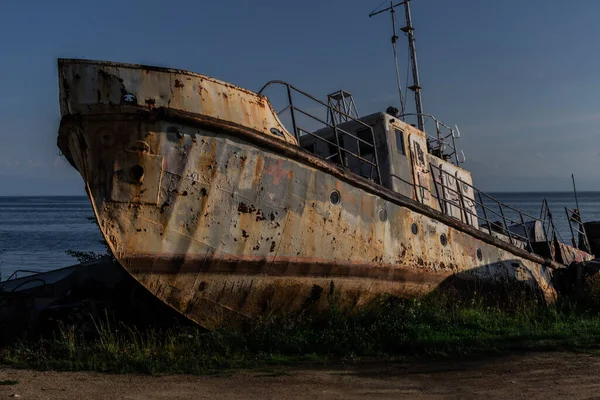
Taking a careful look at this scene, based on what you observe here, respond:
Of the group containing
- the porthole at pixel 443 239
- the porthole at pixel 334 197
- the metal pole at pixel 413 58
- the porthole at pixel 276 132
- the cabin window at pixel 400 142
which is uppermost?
the metal pole at pixel 413 58

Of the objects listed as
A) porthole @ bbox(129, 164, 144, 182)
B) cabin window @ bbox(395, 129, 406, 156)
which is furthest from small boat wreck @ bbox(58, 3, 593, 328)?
cabin window @ bbox(395, 129, 406, 156)

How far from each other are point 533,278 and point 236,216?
6841 mm

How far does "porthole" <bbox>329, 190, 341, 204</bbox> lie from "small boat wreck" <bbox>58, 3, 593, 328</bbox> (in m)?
0.03

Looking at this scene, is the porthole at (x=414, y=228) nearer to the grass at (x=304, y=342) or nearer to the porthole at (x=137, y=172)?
the grass at (x=304, y=342)

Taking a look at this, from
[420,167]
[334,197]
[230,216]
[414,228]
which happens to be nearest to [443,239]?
[414,228]

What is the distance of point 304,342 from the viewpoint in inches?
281

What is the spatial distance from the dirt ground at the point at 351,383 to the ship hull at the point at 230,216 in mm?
1245

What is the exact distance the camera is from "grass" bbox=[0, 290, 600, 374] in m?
6.46

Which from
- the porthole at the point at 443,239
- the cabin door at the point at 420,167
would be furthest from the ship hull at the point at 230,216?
the cabin door at the point at 420,167

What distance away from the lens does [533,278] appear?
11.0m

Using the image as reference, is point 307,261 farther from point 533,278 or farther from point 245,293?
point 533,278

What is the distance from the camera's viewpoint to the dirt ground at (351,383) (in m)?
5.29

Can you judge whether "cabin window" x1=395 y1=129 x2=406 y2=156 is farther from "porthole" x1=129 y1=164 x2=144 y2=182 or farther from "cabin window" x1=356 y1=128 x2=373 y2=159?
"porthole" x1=129 y1=164 x2=144 y2=182

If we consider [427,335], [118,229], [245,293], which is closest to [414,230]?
[427,335]
